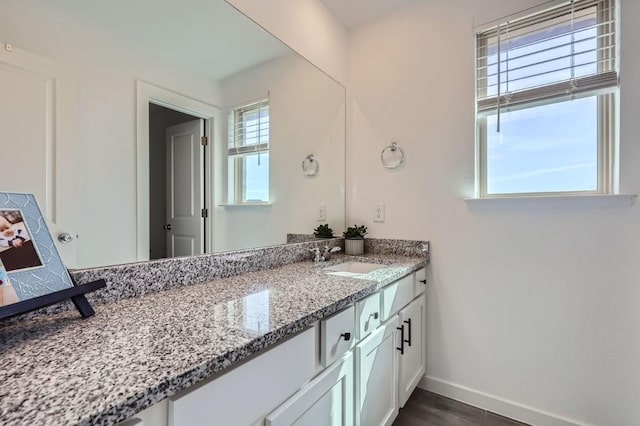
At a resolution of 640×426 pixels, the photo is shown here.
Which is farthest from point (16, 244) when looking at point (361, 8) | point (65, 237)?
point (361, 8)

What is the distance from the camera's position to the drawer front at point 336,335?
3.00 ft

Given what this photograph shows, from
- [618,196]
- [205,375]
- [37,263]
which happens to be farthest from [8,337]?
[618,196]

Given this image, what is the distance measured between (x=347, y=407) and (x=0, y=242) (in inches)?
42.5

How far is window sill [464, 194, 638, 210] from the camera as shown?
4.43ft

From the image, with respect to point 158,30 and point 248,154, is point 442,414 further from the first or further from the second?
point 158,30

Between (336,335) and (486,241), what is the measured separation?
116 cm

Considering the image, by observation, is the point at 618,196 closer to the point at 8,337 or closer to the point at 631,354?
the point at 631,354

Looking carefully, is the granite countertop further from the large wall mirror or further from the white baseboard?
the white baseboard

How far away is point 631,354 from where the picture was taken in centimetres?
136

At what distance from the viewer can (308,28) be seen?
5.99 ft

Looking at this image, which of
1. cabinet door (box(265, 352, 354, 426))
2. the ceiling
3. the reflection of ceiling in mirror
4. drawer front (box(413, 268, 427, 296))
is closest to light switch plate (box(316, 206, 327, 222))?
drawer front (box(413, 268, 427, 296))

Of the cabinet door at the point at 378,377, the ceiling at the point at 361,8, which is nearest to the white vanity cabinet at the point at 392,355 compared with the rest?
the cabinet door at the point at 378,377

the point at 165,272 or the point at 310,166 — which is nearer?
A: the point at 165,272

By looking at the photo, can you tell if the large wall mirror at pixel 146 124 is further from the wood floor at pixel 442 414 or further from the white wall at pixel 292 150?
the wood floor at pixel 442 414
